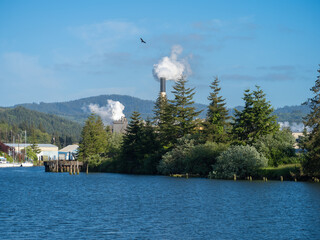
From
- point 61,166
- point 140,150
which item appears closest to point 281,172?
point 140,150

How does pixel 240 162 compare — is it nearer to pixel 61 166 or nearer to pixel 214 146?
pixel 214 146

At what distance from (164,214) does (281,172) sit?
1418 inches

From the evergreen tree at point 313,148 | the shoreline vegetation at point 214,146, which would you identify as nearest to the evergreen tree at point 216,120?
the shoreline vegetation at point 214,146

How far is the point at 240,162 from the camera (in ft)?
235

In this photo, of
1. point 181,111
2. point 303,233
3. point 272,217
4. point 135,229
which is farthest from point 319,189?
point 181,111

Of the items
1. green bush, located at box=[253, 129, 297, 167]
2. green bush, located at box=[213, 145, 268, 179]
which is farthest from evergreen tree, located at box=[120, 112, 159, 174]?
green bush, located at box=[253, 129, 297, 167]

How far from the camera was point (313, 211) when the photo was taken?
38.6 metres

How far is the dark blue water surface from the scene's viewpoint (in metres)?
29.8

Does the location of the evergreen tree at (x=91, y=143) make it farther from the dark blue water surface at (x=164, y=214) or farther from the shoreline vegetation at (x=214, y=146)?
the dark blue water surface at (x=164, y=214)

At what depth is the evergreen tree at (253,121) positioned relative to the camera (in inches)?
3255

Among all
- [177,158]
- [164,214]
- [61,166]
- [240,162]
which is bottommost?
[164,214]

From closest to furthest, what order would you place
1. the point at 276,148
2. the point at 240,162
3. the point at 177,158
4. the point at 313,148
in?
the point at 313,148 < the point at 240,162 < the point at 276,148 < the point at 177,158

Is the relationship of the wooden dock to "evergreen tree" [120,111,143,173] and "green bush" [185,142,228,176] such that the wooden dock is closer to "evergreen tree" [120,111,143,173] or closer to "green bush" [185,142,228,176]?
"evergreen tree" [120,111,143,173]

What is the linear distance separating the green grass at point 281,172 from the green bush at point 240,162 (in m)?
0.89
